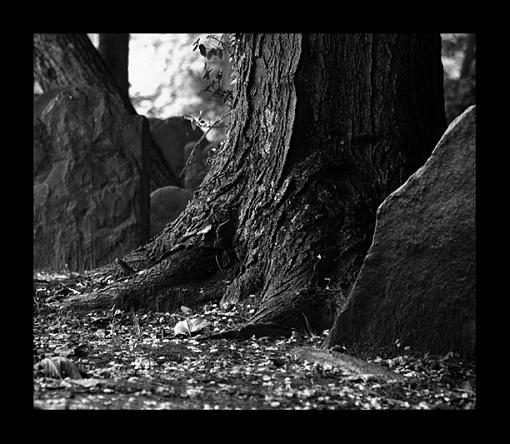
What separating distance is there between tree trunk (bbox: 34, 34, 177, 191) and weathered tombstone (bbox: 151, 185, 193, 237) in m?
0.74

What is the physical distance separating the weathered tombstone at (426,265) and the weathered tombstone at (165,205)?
4.29m

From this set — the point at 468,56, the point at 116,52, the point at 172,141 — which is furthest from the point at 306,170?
the point at 468,56

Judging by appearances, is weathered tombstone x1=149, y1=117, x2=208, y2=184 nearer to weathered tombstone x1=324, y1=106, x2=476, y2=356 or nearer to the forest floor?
the forest floor

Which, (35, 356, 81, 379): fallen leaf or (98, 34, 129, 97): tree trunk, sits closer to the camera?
(35, 356, 81, 379): fallen leaf

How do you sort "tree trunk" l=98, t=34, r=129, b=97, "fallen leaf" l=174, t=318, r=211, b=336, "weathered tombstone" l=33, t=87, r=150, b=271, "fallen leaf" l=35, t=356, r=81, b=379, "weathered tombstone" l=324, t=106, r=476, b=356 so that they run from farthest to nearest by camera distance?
"tree trunk" l=98, t=34, r=129, b=97, "weathered tombstone" l=33, t=87, r=150, b=271, "fallen leaf" l=174, t=318, r=211, b=336, "weathered tombstone" l=324, t=106, r=476, b=356, "fallen leaf" l=35, t=356, r=81, b=379

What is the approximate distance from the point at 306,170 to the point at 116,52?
6.45 metres

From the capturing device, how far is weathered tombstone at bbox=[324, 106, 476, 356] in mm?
3379

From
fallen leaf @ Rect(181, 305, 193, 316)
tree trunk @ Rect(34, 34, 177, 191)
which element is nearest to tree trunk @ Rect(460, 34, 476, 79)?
tree trunk @ Rect(34, 34, 177, 191)

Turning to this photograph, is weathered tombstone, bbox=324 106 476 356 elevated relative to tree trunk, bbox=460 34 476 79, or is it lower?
lower

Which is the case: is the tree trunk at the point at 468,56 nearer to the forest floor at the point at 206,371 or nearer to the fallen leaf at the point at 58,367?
the forest floor at the point at 206,371
